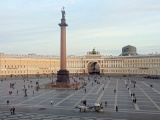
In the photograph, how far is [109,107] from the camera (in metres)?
26.8

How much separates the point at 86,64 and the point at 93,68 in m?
9.41

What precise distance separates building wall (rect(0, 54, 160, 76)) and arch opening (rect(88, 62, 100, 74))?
3.80 meters

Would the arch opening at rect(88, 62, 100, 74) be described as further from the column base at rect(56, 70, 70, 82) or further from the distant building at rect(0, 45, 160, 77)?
the column base at rect(56, 70, 70, 82)

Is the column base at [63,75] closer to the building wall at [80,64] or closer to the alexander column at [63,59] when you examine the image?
the alexander column at [63,59]

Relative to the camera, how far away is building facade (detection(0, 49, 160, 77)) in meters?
96.0

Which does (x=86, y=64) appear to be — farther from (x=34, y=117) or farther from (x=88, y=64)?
(x=34, y=117)

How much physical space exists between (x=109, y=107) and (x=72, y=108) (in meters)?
4.02

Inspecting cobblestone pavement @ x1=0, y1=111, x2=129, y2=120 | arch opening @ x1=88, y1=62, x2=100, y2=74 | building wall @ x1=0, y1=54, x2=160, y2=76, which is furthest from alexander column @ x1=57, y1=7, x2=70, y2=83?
arch opening @ x1=88, y1=62, x2=100, y2=74

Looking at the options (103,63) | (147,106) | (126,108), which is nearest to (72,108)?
(126,108)

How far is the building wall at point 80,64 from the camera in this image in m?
95.7

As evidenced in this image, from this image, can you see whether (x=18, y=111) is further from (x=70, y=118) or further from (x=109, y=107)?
(x=109, y=107)

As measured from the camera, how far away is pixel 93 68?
13525 cm

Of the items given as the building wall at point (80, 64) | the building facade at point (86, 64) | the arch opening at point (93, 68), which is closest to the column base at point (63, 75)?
the building facade at point (86, 64)

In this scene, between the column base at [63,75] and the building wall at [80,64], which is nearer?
the column base at [63,75]
